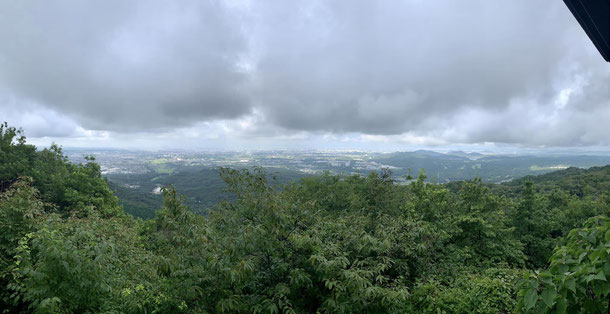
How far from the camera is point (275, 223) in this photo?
5.41 meters

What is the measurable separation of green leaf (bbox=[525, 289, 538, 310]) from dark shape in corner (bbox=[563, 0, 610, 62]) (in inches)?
94.6

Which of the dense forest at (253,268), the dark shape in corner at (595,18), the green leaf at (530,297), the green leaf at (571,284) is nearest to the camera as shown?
the green leaf at (571,284)

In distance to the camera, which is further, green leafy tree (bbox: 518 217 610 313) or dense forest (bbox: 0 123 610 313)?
dense forest (bbox: 0 123 610 313)

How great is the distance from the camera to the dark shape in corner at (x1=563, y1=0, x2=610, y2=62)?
6.80 feet

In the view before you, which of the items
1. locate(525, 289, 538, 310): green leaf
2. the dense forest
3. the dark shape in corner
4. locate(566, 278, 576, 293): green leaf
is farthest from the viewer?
the dense forest

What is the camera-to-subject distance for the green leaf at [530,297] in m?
1.90

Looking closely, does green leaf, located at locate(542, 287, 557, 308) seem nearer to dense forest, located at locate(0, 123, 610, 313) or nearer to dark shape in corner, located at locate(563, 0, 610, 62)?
dense forest, located at locate(0, 123, 610, 313)

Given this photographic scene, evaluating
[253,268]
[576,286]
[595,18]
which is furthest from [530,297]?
[253,268]

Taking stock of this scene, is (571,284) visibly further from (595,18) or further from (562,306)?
(595,18)

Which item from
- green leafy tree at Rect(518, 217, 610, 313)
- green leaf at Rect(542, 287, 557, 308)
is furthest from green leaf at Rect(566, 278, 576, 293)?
green leaf at Rect(542, 287, 557, 308)

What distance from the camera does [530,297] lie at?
2.00m

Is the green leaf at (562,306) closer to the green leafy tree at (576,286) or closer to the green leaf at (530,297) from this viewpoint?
the green leafy tree at (576,286)

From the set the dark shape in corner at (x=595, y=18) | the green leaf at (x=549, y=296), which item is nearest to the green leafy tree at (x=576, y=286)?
the green leaf at (x=549, y=296)

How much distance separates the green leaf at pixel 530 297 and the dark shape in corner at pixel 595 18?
240 cm
